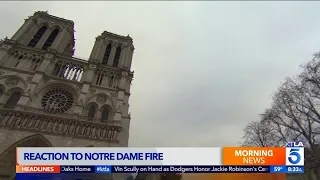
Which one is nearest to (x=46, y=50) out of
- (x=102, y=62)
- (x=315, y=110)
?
(x=102, y=62)

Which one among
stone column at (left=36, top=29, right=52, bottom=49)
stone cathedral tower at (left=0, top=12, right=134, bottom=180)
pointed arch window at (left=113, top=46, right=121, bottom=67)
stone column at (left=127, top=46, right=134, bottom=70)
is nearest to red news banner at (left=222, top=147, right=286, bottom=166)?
stone cathedral tower at (left=0, top=12, right=134, bottom=180)

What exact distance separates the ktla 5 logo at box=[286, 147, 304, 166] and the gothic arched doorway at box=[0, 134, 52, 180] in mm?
19701

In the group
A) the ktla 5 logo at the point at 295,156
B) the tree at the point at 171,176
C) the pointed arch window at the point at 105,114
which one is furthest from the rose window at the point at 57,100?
the ktla 5 logo at the point at 295,156

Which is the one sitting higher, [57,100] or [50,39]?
[50,39]

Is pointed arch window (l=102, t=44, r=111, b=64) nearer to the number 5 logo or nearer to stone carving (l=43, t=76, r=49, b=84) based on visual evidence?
stone carving (l=43, t=76, r=49, b=84)

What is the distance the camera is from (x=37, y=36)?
30.2 meters

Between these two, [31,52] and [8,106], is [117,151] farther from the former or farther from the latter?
[31,52]

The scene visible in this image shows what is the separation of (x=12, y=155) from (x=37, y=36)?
62.9 ft


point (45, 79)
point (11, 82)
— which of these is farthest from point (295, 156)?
point (11, 82)

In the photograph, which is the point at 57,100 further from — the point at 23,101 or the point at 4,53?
the point at 4,53

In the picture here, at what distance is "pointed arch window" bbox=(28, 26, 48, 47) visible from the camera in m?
29.1

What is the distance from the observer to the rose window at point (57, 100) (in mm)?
23542

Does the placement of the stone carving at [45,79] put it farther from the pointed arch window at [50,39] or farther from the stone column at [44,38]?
the pointed arch window at [50,39]

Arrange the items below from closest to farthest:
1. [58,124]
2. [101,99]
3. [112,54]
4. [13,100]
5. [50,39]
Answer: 1. [58,124]
2. [13,100]
3. [101,99]
4. [50,39]
5. [112,54]
